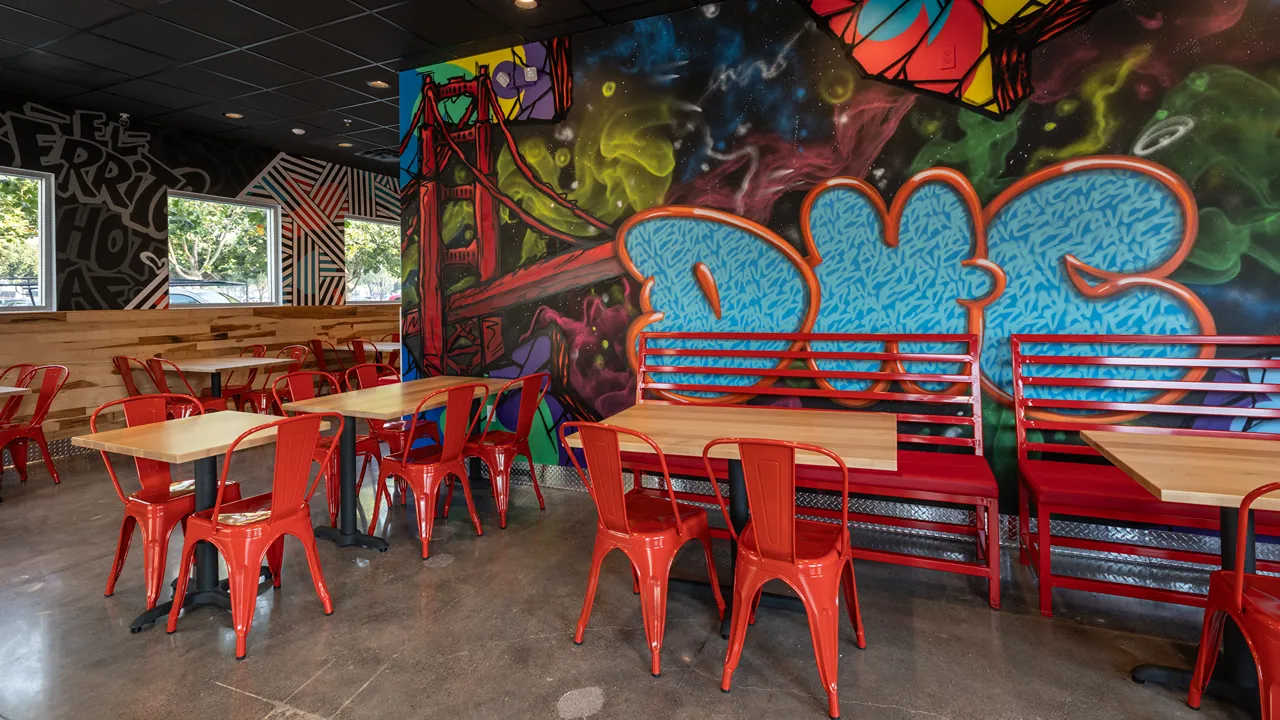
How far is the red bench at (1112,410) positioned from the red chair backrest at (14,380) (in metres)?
7.05

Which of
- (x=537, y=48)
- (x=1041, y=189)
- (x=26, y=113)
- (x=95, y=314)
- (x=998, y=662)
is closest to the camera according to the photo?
(x=998, y=662)

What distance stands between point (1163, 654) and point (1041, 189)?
243 cm

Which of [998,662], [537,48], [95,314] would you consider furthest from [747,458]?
[95,314]

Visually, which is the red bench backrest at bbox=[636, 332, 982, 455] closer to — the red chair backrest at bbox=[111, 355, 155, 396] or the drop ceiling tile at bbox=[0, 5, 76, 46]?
the drop ceiling tile at bbox=[0, 5, 76, 46]

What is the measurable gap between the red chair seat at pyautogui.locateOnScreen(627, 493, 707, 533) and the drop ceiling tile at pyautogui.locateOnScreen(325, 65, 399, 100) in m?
4.55

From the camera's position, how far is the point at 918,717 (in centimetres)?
226

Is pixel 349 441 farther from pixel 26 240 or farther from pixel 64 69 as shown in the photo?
pixel 26 240

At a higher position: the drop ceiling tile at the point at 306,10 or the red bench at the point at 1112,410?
the drop ceiling tile at the point at 306,10

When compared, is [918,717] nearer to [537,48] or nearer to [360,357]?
[537,48]

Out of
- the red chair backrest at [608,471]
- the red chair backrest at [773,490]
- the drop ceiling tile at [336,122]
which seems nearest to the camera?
the red chair backrest at [773,490]

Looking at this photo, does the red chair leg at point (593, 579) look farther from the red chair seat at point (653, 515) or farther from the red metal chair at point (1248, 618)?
the red metal chair at point (1248, 618)

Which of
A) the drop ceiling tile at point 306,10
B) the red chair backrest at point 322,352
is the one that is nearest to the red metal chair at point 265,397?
the red chair backrest at point 322,352

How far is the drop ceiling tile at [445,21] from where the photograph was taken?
173 inches

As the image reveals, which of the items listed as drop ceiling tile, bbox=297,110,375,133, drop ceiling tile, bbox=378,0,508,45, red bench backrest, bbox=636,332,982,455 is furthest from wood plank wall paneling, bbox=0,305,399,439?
red bench backrest, bbox=636,332,982,455
